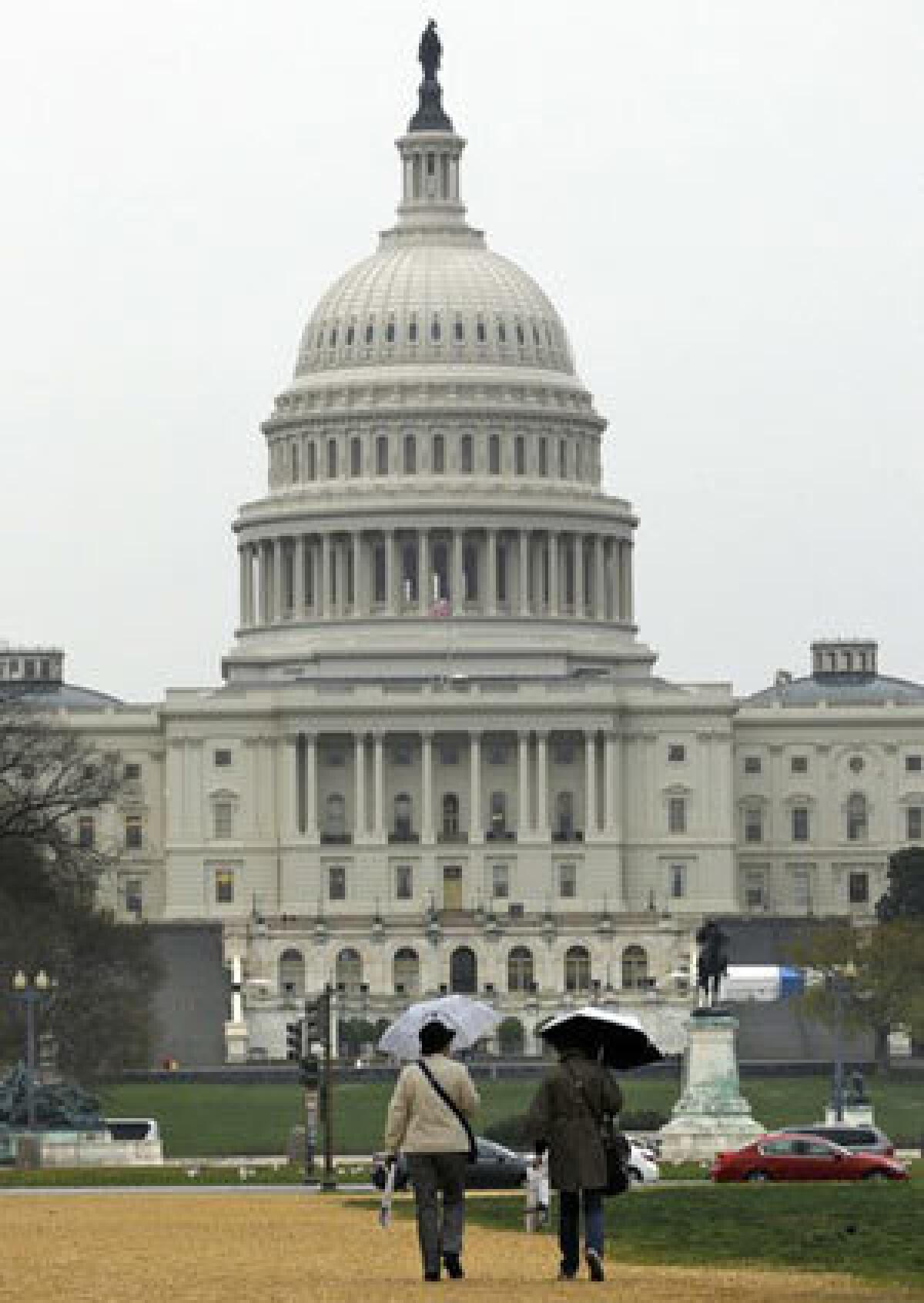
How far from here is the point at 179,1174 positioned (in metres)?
87.5


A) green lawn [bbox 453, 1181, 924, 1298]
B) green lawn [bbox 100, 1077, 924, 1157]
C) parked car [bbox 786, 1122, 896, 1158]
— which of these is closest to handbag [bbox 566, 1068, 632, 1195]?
green lawn [bbox 453, 1181, 924, 1298]

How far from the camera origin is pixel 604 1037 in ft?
165

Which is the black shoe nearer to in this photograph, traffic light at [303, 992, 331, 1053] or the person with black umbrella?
the person with black umbrella

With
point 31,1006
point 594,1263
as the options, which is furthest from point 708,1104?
point 594,1263

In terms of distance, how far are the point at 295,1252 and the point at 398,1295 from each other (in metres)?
7.32

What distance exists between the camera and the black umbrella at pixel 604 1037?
49.1 m

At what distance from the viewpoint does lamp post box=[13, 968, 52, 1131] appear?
324 feet

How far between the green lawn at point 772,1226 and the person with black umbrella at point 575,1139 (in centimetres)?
305

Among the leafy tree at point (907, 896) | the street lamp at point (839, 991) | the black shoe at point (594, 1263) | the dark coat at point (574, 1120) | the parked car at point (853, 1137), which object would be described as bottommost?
the black shoe at point (594, 1263)

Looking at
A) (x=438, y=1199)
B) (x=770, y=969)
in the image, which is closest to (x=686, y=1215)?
(x=438, y=1199)

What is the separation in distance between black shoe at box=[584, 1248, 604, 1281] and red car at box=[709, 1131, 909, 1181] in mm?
30732

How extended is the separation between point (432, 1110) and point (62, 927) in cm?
8917

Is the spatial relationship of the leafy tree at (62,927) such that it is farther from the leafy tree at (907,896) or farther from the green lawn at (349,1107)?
the leafy tree at (907,896)

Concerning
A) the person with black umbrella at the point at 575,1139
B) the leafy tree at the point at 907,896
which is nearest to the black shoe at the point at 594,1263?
the person with black umbrella at the point at 575,1139
